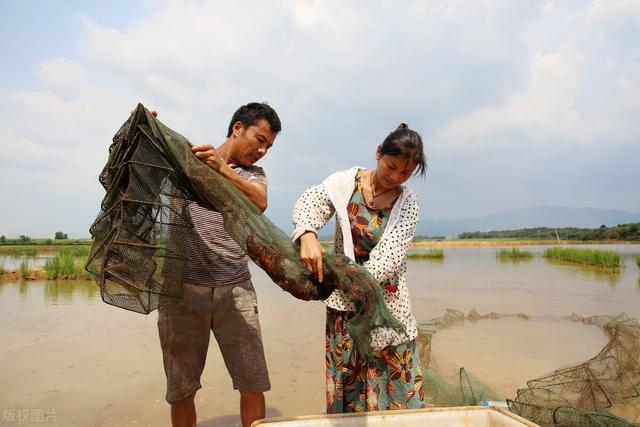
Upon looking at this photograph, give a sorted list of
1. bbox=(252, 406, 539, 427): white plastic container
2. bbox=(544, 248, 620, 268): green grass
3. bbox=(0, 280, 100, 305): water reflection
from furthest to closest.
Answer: bbox=(544, 248, 620, 268): green grass < bbox=(0, 280, 100, 305): water reflection < bbox=(252, 406, 539, 427): white plastic container

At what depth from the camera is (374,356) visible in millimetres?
1696

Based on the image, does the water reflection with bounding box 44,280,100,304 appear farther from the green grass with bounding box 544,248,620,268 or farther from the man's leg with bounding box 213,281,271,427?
the green grass with bounding box 544,248,620,268

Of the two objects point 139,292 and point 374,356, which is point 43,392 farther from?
point 374,356

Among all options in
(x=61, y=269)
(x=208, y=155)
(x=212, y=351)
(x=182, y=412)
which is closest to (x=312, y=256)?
(x=208, y=155)

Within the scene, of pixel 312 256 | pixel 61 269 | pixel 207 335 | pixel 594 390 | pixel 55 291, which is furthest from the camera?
pixel 61 269

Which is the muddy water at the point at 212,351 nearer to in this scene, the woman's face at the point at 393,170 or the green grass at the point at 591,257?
the woman's face at the point at 393,170

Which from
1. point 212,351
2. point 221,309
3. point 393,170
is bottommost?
point 212,351

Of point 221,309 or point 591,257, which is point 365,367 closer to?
point 221,309

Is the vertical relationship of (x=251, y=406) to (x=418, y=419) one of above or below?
below

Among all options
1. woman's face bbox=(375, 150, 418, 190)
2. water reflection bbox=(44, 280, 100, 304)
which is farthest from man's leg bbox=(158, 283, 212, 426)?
water reflection bbox=(44, 280, 100, 304)

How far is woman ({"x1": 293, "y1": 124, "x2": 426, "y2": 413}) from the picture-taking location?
5.53 feet

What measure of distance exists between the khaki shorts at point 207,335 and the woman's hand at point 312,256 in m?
0.74

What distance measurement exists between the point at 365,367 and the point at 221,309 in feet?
2.60

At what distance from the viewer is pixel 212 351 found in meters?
5.12
